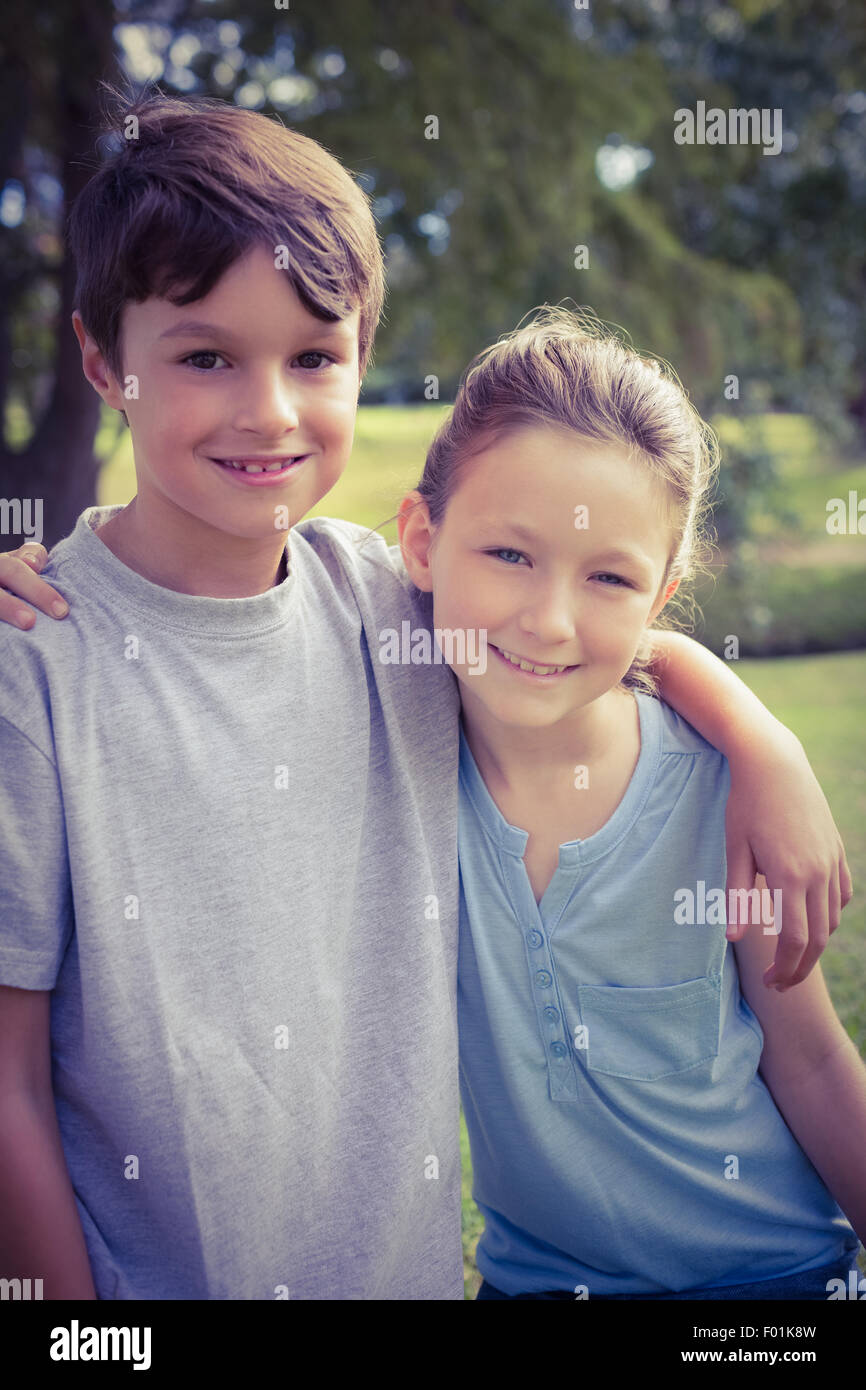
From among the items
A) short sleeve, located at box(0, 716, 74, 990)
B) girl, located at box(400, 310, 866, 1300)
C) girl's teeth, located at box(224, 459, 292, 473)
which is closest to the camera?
short sleeve, located at box(0, 716, 74, 990)

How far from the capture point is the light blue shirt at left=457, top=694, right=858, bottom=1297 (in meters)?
1.55

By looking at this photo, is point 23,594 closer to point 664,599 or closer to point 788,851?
point 664,599

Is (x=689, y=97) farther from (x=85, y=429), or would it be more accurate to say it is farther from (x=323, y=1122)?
(x=323, y=1122)

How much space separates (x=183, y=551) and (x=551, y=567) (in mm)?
465

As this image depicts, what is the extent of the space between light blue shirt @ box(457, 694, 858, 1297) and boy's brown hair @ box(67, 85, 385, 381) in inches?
29.1

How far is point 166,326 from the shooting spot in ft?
4.31

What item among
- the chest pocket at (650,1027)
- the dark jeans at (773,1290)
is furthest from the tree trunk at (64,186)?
the dark jeans at (773,1290)

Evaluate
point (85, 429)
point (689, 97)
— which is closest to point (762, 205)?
point (689, 97)

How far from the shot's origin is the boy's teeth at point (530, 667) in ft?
4.76

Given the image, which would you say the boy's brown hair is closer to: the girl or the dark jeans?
the girl

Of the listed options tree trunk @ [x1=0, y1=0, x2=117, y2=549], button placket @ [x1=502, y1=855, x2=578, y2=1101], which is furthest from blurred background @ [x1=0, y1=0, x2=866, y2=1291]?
button placket @ [x1=502, y1=855, x2=578, y2=1101]

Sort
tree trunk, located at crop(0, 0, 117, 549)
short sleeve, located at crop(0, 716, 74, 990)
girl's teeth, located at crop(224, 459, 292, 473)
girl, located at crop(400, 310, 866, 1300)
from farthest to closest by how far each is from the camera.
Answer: tree trunk, located at crop(0, 0, 117, 549) < girl, located at crop(400, 310, 866, 1300) < girl's teeth, located at crop(224, 459, 292, 473) < short sleeve, located at crop(0, 716, 74, 990)

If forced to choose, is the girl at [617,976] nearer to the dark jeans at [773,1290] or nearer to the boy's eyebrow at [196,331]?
the dark jeans at [773,1290]

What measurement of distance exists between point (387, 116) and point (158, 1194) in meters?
4.99
